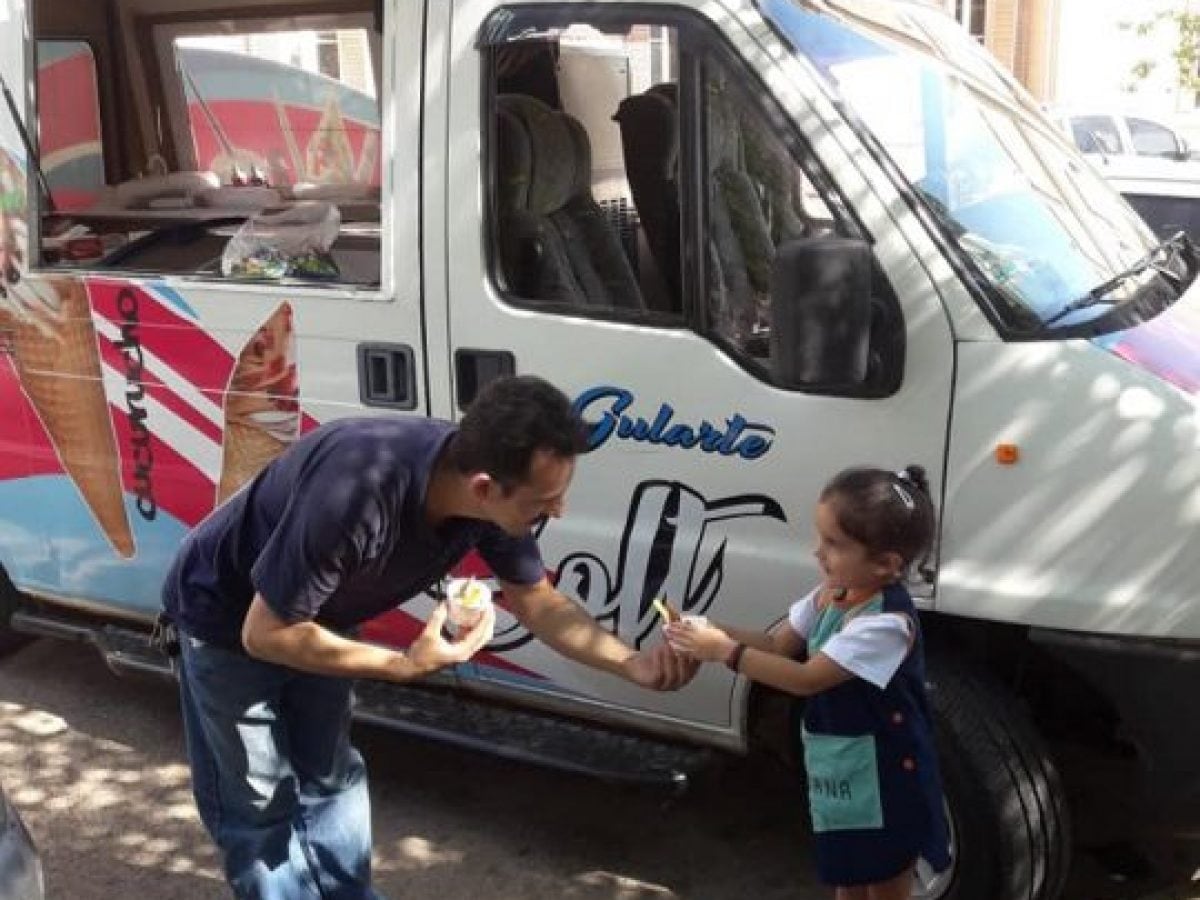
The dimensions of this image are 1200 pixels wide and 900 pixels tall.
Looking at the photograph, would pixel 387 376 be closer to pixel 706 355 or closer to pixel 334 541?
pixel 706 355

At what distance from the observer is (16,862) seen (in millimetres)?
2486

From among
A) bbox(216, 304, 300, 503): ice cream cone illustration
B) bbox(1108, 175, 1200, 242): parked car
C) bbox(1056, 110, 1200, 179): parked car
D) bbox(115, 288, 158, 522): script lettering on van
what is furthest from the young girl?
bbox(1056, 110, 1200, 179): parked car

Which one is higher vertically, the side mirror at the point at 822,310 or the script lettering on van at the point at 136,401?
the side mirror at the point at 822,310

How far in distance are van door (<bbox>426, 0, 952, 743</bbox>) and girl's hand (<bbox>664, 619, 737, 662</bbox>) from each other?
58 cm

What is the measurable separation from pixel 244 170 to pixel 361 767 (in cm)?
331

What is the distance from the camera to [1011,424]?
108 inches

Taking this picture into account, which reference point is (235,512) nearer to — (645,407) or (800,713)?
(645,407)

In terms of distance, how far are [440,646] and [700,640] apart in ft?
1.54

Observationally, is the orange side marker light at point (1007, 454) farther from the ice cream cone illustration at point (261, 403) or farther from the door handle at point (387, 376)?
the ice cream cone illustration at point (261, 403)

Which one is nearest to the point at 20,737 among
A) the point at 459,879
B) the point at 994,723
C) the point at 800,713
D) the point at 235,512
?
the point at 459,879

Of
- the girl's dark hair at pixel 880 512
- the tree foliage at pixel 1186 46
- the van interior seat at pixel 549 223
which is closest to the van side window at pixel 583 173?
the van interior seat at pixel 549 223

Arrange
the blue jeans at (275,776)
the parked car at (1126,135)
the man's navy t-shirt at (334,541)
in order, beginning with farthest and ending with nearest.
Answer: the parked car at (1126,135), the blue jeans at (275,776), the man's navy t-shirt at (334,541)

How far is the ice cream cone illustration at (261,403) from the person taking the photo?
138 inches

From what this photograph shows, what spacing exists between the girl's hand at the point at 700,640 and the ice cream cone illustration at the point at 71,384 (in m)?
2.10
